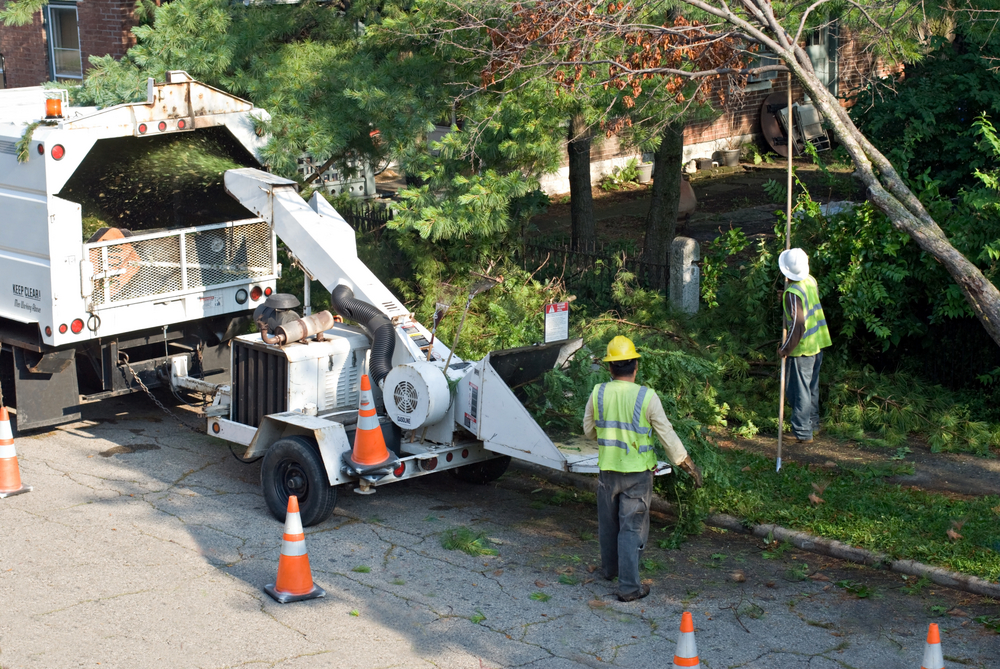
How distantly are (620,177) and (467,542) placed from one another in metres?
12.9

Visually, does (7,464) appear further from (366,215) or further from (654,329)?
(366,215)

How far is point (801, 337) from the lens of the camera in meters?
8.74

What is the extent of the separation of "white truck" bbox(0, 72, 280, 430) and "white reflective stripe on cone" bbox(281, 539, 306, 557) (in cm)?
339

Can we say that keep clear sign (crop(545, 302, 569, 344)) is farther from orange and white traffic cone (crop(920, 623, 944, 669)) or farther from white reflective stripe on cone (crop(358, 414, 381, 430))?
orange and white traffic cone (crop(920, 623, 944, 669))

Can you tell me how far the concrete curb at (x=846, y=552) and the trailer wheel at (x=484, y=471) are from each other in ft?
2.34

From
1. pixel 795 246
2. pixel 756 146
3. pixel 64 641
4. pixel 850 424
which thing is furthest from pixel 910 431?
pixel 756 146

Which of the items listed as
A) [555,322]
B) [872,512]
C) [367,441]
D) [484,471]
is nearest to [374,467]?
[367,441]

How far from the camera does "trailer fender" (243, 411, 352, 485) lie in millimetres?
7246

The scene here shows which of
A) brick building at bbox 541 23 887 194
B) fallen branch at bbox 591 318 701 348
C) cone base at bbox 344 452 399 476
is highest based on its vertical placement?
brick building at bbox 541 23 887 194

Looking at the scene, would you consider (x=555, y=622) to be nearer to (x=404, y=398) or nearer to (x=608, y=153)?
(x=404, y=398)

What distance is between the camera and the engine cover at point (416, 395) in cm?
729

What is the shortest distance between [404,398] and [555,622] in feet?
6.57

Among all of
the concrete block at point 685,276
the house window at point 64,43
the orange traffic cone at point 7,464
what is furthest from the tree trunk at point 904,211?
the house window at point 64,43

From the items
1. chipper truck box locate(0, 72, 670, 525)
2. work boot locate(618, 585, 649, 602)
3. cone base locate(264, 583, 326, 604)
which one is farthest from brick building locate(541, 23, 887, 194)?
cone base locate(264, 583, 326, 604)
